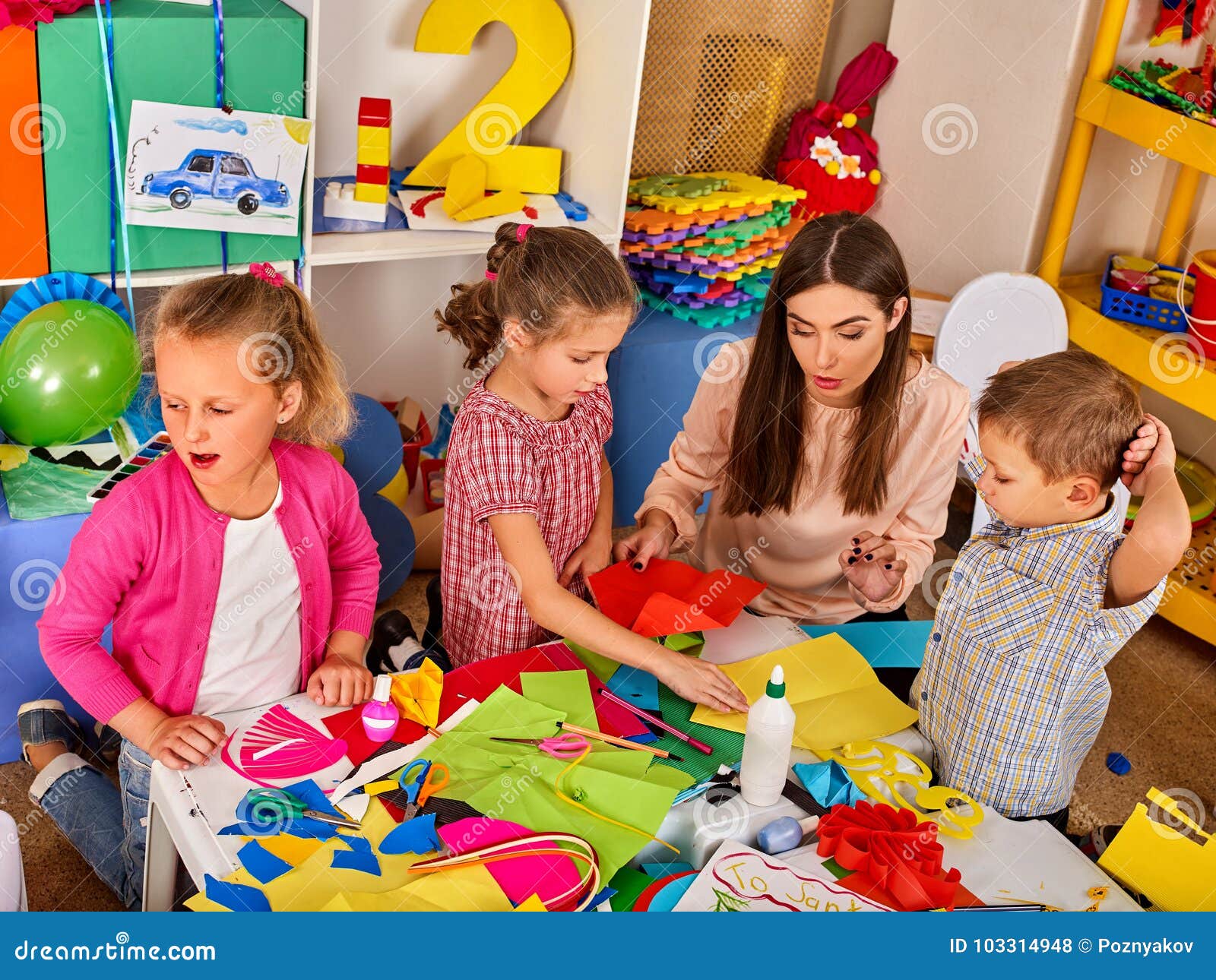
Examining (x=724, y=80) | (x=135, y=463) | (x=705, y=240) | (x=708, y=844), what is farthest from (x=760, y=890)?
(x=724, y=80)

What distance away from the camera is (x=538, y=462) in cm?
171

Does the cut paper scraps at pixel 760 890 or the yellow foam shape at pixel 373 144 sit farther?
the yellow foam shape at pixel 373 144

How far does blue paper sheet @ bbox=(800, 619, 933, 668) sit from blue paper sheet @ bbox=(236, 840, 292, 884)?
78 cm

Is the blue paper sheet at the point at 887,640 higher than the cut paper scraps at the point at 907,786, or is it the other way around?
the cut paper scraps at the point at 907,786

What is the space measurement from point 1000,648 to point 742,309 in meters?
1.65

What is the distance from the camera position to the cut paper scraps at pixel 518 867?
117 centimetres

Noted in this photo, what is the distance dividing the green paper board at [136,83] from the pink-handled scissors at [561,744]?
1284 millimetres

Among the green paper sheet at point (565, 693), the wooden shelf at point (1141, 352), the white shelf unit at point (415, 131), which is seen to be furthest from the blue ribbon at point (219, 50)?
the wooden shelf at point (1141, 352)

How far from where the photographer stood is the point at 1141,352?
2.71 m

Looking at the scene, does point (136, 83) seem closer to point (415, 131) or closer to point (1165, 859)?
point (415, 131)

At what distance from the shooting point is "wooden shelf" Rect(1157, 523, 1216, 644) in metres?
2.76

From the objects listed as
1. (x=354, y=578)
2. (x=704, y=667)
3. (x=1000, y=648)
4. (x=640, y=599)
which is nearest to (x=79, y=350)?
(x=354, y=578)

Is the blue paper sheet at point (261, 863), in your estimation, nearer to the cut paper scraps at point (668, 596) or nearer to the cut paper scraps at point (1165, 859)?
the cut paper scraps at point (668, 596)
